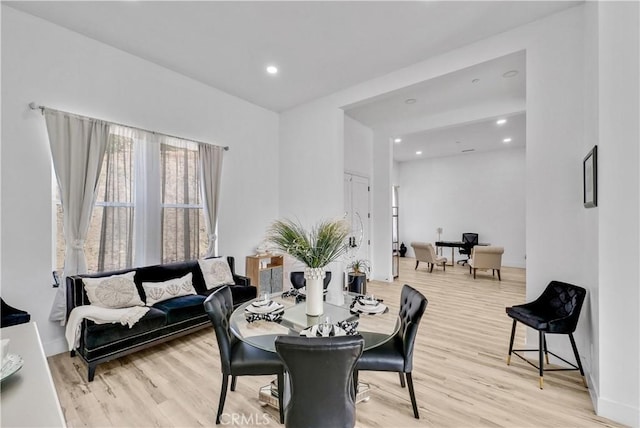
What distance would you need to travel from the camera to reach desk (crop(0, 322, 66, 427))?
84cm

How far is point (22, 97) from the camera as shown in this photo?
2838mm

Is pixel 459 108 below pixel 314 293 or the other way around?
the other way around

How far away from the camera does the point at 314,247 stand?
2.14m

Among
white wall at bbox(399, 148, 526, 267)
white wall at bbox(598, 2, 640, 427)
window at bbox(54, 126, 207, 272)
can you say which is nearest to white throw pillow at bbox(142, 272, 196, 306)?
window at bbox(54, 126, 207, 272)

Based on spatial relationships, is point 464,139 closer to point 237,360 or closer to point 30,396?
point 237,360

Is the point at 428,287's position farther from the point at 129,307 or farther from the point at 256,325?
the point at 129,307

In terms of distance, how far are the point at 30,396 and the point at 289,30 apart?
11.2 feet

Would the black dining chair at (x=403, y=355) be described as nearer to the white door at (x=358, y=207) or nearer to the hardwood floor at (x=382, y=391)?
the hardwood floor at (x=382, y=391)

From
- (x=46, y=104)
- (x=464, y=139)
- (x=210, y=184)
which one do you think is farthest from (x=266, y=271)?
(x=464, y=139)

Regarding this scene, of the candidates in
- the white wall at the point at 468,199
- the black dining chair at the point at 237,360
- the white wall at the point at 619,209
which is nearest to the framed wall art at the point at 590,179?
the white wall at the point at 619,209

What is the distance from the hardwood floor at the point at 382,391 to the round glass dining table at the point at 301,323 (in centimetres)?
66

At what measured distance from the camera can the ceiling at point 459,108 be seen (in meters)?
3.90

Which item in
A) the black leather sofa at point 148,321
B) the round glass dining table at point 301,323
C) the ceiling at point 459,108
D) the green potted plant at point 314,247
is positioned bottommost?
the black leather sofa at point 148,321

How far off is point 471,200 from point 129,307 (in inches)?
357
